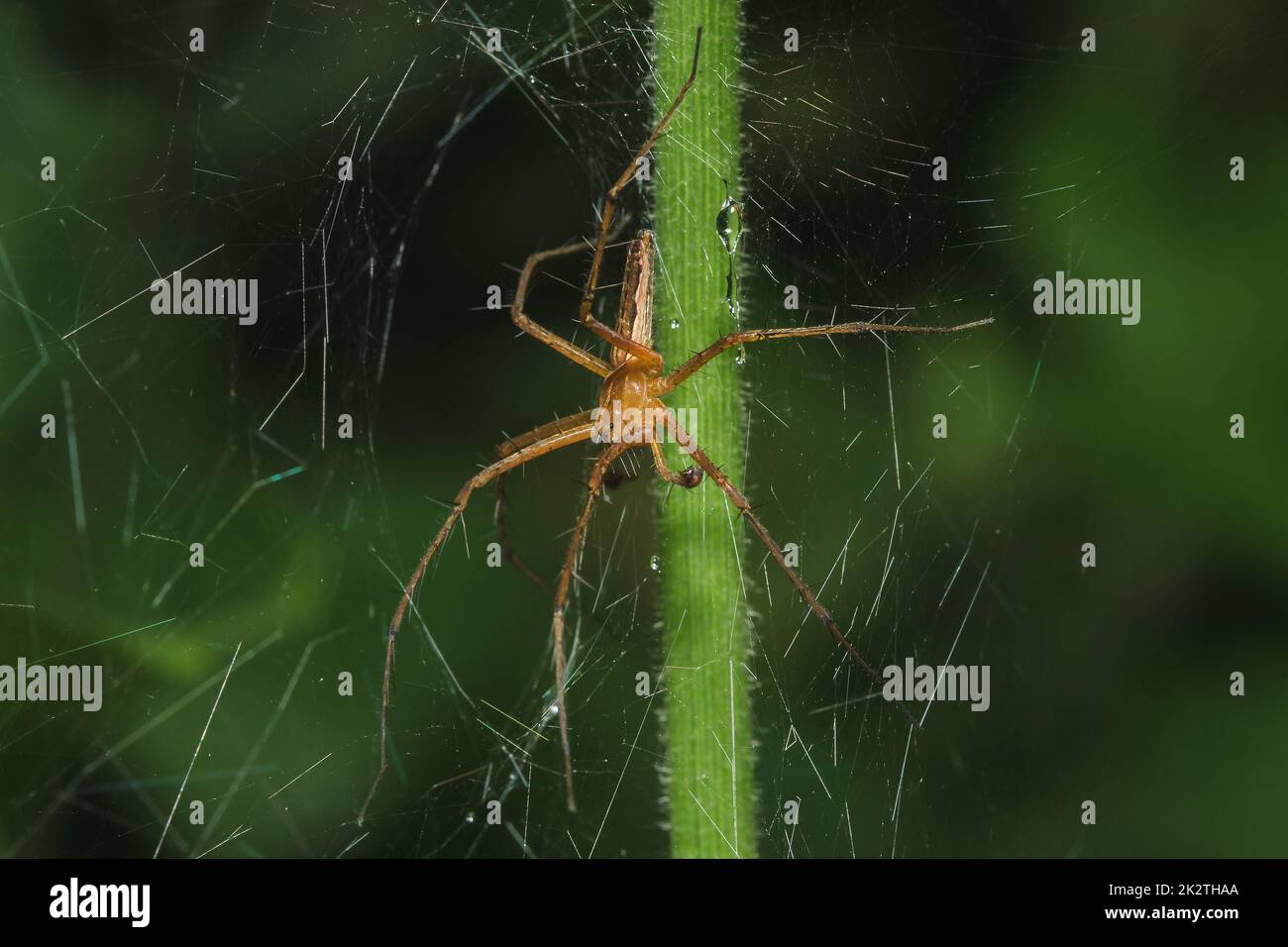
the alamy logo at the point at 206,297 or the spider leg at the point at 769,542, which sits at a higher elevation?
the alamy logo at the point at 206,297

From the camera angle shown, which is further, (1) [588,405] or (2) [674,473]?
(1) [588,405]

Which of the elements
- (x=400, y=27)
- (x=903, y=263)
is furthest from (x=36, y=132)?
(x=903, y=263)

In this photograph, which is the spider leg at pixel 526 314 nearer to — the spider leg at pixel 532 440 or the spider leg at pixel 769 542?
the spider leg at pixel 532 440

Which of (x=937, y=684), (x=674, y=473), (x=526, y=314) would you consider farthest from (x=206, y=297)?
(x=937, y=684)

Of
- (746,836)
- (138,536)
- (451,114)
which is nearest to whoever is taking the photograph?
(746,836)

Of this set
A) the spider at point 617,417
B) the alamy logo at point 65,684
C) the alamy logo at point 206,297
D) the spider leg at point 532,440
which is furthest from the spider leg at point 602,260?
the alamy logo at point 65,684

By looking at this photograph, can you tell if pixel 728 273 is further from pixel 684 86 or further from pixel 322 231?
pixel 322 231
